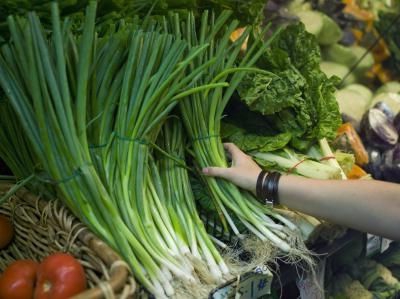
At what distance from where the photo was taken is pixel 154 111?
1.32 m

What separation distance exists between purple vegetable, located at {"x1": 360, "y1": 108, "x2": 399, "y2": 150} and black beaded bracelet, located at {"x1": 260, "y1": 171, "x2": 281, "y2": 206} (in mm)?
866

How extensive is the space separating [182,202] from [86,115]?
37 centimetres

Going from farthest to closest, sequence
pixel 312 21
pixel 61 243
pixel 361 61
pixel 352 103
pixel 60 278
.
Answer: pixel 361 61
pixel 312 21
pixel 352 103
pixel 61 243
pixel 60 278

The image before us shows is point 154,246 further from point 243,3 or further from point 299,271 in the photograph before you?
point 243,3

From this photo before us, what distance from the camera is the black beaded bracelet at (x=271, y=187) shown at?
138 cm

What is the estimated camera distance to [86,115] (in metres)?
1.27

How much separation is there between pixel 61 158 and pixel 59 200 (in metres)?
0.16

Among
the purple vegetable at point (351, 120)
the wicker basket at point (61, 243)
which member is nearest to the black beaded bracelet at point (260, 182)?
the wicker basket at point (61, 243)

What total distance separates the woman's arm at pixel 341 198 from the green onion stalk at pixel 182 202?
3.8 inches

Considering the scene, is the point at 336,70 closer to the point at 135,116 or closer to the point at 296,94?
the point at 296,94

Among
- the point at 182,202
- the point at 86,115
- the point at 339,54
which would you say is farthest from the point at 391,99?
the point at 86,115

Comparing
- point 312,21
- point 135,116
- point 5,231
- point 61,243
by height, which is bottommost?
point 5,231

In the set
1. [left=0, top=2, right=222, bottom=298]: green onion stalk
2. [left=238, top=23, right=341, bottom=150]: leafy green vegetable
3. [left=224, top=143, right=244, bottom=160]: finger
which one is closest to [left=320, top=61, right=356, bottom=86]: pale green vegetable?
[left=238, top=23, right=341, bottom=150]: leafy green vegetable

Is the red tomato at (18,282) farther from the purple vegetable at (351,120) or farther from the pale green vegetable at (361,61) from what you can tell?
the pale green vegetable at (361,61)
